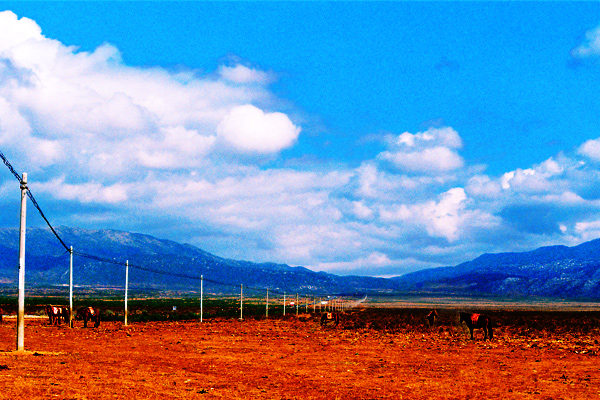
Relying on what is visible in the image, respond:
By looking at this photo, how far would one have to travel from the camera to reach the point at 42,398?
15.8 m

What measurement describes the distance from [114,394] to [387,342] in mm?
24187

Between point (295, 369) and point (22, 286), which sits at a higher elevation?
point (22, 286)

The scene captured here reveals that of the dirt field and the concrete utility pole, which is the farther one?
the concrete utility pole

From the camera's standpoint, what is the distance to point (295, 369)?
24.2m

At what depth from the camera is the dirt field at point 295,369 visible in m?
18.2

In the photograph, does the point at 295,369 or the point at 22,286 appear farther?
the point at 22,286

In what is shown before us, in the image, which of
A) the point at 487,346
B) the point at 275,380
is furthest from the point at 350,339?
the point at 275,380

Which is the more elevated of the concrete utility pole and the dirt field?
the concrete utility pole

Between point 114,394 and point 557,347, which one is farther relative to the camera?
point 557,347

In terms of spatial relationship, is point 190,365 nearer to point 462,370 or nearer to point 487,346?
point 462,370

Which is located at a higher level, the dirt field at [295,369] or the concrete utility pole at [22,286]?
the concrete utility pole at [22,286]

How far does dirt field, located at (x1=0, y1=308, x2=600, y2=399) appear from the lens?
18172 mm

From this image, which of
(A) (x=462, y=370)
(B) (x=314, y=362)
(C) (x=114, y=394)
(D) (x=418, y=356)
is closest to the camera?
(C) (x=114, y=394)

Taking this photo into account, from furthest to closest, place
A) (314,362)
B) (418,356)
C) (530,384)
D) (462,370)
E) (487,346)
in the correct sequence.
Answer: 1. (487,346)
2. (418,356)
3. (314,362)
4. (462,370)
5. (530,384)
